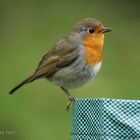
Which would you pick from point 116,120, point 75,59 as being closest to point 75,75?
point 75,59

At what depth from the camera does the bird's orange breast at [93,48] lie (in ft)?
23.9

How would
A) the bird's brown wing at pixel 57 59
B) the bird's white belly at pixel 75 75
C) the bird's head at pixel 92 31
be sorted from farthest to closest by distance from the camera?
the bird's head at pixel 92 31
the bird's brown wing at pixel 57 59
the bird's white belly at pixel 75 75

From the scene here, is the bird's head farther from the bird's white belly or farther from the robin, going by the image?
the bird's white belly

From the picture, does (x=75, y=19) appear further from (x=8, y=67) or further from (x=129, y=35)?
(x=8, y=67)

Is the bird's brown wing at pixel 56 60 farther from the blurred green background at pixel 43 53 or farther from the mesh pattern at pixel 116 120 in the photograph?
the mesh pattern at pixel 116 120

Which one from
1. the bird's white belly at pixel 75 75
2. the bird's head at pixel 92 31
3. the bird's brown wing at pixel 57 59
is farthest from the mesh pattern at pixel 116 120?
the bird's head at pixel 92 31

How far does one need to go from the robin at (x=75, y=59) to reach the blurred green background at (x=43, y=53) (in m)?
1.15

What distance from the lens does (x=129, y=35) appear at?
11.8 m

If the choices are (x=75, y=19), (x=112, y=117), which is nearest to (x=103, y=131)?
(x=112, y=117)

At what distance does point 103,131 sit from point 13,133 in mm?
3563

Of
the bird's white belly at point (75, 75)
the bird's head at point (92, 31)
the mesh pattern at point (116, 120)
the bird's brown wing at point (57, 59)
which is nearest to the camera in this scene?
the mesh pattern at point (116, 120)

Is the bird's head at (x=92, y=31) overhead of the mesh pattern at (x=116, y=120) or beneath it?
overhead

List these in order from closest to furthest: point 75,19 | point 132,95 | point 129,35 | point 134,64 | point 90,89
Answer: point 132,95 → point 90,89 → point 134,64 → point 129,35 → point 75,19

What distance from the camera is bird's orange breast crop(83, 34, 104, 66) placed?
728 cm
